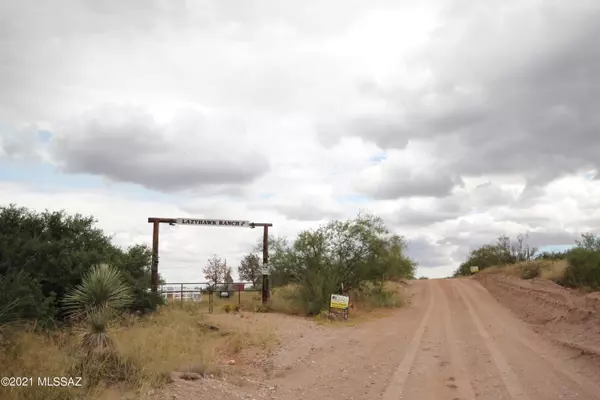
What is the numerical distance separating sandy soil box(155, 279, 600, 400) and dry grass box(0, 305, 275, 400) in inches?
26.4

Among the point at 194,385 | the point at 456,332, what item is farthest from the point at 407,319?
the point at 194,385

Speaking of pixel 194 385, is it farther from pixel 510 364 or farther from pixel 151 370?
pixel 510 364

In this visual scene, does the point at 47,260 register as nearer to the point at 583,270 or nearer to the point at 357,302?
the point at 357,302

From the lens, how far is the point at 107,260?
18031 millimetres

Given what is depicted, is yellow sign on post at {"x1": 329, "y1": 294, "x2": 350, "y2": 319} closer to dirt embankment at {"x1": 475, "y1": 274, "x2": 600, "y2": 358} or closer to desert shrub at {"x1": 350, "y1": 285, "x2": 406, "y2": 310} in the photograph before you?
desert shrub at {"x1": 350, "y1": 285, "x2": 406, "y2": 310}

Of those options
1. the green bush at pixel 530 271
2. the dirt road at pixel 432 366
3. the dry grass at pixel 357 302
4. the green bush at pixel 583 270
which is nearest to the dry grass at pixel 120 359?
the dirt road at pixel 432 366

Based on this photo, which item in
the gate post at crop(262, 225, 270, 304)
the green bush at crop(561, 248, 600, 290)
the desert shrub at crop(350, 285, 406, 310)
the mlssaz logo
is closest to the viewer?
the mlssaz logo

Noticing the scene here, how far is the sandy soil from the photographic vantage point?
32.6 ft

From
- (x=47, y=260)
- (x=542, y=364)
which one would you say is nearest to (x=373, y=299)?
(x=542, y=364)

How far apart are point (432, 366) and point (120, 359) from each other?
24.5 feet

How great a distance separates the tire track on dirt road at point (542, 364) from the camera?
9.95m

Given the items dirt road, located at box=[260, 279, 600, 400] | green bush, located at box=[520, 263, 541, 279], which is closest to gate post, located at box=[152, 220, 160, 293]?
dirt road, located at box=[260, 279, 600, 400]

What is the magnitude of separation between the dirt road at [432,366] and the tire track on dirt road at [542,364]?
17 millimetres

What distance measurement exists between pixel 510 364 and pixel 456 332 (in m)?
5.69
